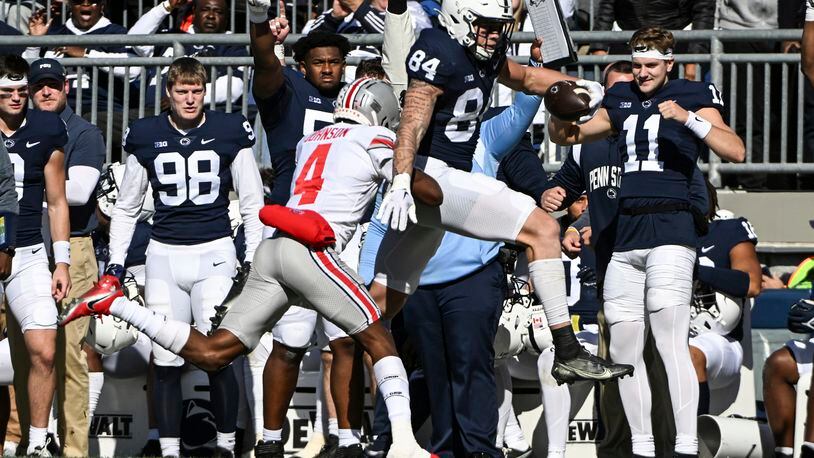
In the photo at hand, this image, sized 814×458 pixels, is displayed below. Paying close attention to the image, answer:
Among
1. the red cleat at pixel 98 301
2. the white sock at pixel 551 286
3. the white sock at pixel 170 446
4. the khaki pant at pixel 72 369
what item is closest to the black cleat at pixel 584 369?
the white sock at pixel 551 286

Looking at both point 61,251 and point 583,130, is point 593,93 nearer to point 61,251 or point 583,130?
point 583,130

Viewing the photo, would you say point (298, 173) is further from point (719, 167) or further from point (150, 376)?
point (719, 167)

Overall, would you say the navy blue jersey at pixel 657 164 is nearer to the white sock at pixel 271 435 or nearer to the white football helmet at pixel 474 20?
the white football helmet at pixel 474 20

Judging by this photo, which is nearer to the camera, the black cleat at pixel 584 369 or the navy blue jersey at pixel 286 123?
the black cleat at pixel 584 369

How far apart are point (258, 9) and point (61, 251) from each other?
5.85 ft

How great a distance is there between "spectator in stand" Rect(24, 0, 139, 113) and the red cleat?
3.46 m

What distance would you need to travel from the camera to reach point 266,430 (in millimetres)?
7672

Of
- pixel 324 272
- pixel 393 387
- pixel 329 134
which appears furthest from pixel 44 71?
pixel 393 387

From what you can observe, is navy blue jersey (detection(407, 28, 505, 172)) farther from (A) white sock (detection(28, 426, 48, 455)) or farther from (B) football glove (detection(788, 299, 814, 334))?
(A) white sock (detection(28, 426, 48, 455))

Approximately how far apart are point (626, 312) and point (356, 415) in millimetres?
1498

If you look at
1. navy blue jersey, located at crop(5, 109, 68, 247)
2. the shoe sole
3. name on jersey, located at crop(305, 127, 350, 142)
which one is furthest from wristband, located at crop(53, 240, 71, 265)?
the shoe sole

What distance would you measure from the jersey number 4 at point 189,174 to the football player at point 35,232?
1.92ft

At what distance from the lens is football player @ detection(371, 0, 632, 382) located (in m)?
6.52

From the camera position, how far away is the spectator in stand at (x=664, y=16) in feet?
35.3
